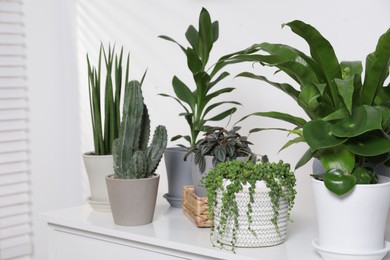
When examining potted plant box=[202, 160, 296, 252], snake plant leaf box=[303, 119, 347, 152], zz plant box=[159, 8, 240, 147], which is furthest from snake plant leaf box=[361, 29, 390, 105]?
zz plant box=[159, 8, 240, 147]

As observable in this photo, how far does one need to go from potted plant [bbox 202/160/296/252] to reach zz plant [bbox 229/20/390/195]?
98mm

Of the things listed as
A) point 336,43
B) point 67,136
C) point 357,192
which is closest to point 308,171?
point 336,43

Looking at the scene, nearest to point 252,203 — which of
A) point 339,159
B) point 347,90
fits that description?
point 339,159

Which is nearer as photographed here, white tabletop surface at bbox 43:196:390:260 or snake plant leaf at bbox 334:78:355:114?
snake plant leaf at bbox 334:78:355:114

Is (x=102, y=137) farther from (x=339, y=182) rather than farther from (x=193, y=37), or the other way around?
(x=339, y=182)

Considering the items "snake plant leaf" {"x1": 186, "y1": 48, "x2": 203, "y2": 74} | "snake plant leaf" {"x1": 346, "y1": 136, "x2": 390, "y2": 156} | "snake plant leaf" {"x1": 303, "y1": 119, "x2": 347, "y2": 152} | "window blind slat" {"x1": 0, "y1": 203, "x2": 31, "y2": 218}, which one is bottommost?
"window blind slat" {"x1": 0, "y1": 203, "x2": 31, "y2": 218}

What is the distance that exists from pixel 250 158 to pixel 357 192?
0.38 metres

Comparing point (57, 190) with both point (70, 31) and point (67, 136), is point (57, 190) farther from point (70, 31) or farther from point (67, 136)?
point (70, 31)

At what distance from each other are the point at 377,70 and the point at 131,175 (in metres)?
0.69

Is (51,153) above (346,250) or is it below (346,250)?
above

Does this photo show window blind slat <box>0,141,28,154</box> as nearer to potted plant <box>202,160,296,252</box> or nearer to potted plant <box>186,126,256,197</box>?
potted plant <box>186,126,256,197</box>

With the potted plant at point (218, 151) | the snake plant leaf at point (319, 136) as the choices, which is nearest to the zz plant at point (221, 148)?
the potted plant at point (218, 151)

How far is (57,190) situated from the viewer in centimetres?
277

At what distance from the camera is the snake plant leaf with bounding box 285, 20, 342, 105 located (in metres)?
Answer: 1.28
